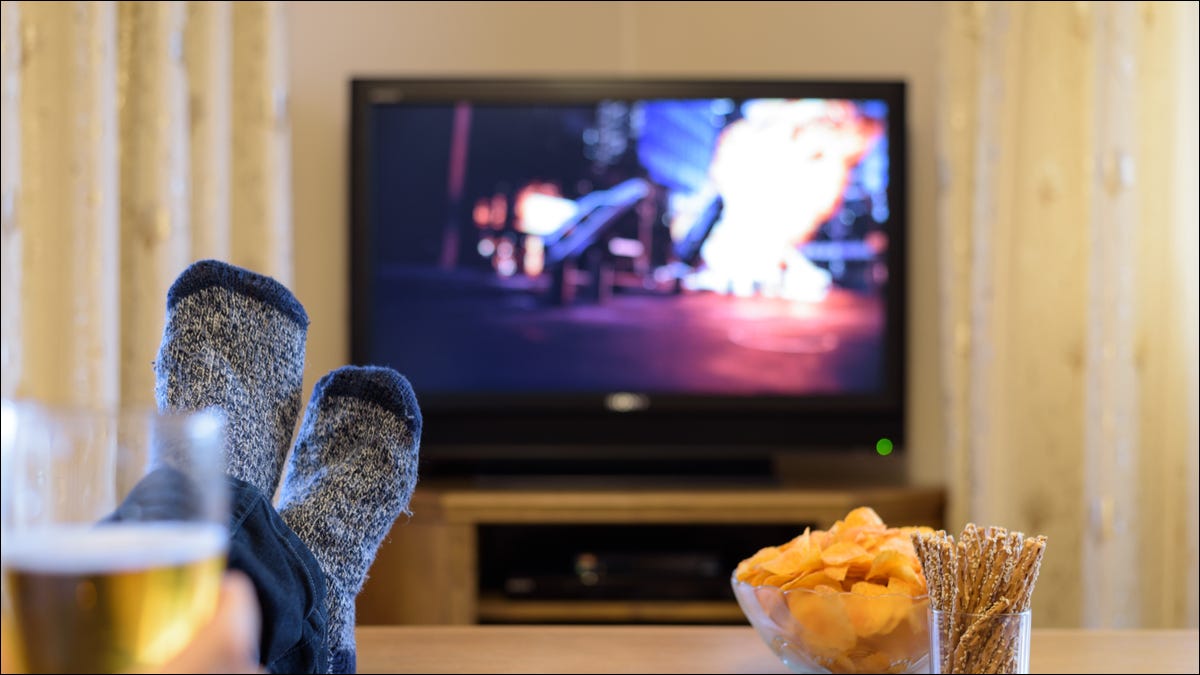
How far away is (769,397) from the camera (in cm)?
279

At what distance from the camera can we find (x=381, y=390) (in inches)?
45.4

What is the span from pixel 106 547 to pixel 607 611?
7.80ft

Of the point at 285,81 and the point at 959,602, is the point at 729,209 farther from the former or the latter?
the point at 959,602

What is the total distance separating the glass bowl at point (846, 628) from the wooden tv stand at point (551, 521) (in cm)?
164

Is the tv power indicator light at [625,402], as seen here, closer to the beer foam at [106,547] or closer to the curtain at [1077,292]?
the curtain at [1077,292]

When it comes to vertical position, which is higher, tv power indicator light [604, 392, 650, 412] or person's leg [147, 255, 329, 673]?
person's leg [147, 255, 329, 673]

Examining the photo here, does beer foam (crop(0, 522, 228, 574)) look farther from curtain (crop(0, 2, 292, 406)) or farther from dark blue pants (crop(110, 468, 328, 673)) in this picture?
curtain (crop(0, 2, 292, 406))

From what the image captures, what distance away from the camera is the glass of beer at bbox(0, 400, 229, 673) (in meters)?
0.30

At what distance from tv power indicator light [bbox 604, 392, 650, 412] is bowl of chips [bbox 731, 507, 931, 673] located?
1812 millimetres

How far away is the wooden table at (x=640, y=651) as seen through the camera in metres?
1.02

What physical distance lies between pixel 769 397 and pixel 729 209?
0.39 metres

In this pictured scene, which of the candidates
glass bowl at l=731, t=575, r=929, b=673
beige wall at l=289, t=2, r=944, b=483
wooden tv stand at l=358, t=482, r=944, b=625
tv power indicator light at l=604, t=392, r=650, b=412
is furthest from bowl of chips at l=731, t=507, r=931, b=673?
beige wall at l=289, t=2, r=944, b=483

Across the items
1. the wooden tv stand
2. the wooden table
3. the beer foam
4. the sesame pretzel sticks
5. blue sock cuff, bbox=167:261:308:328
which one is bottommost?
the wooden tv stand

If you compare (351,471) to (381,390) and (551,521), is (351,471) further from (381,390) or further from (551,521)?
(551,521)
